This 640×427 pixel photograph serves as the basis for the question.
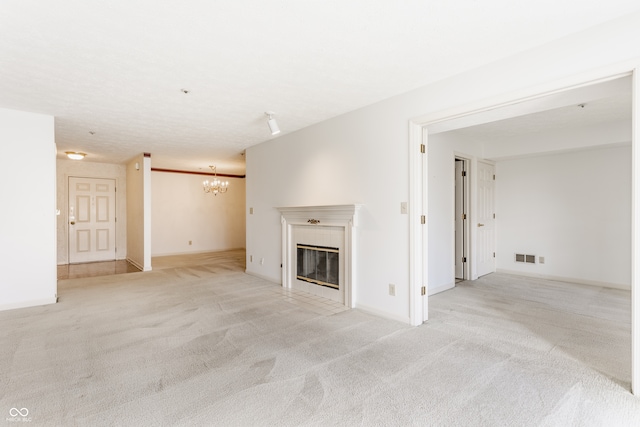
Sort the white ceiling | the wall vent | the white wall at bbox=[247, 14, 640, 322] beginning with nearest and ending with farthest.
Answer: the white ceiling → the white wall at bbox=[247, 14, 640, 322] → the wall vent

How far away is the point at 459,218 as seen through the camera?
570 centimetres

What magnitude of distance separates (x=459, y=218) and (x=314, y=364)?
4240 millimetres

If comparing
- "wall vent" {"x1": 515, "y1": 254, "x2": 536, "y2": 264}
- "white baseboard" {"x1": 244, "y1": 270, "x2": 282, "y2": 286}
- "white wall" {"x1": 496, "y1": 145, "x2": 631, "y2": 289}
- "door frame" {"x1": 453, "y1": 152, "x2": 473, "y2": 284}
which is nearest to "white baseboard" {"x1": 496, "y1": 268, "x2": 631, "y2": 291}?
"white wall" {"x1": 496, "y1": 145, "x2": 631, "y2": 289}

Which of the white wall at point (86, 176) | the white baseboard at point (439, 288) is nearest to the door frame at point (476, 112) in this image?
the white baseboard at point (439, 288)

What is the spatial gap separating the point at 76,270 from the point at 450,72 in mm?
7723

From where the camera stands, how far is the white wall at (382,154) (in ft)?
7.63

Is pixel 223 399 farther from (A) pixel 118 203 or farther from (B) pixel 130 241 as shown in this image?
(A) pixel 118 203

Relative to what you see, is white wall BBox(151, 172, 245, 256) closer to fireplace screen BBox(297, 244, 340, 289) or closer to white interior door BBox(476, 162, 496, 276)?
fireplace screen BBox(297, 244, 340, 289)

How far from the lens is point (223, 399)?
6.66 feet

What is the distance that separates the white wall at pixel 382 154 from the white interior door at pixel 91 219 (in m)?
4.77

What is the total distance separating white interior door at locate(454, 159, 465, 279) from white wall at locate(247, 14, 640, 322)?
261 centimetres

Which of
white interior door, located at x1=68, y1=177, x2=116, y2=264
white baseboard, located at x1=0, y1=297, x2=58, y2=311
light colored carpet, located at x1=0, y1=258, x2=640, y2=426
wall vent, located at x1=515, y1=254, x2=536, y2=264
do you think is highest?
white interior door, located at x1=68, y1=177, x2=116, y2=264

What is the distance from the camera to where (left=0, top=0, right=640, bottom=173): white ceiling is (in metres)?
2.04

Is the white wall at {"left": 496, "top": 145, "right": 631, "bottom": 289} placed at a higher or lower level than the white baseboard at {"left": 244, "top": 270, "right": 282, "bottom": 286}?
higher
